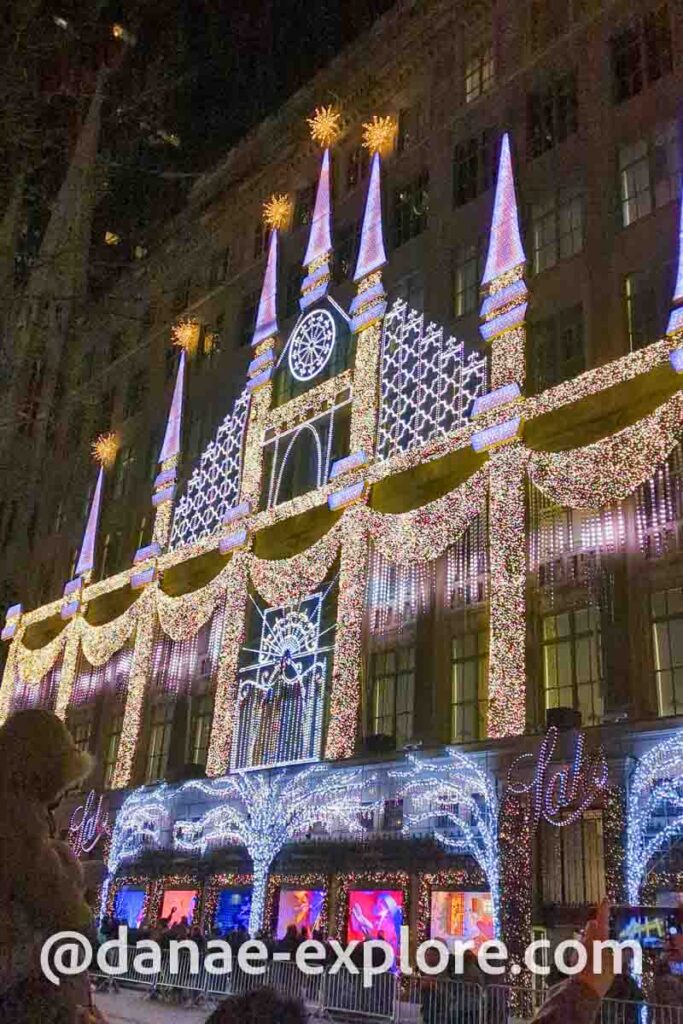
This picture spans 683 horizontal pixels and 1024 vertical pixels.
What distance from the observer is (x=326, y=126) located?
31.4 metres

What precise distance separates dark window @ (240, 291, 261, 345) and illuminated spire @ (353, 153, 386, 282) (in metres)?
7.18

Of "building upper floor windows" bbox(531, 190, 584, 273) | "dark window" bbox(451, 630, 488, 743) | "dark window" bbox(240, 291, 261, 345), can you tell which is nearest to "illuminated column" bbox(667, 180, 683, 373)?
"building upper floor windows" bbox(531, 190, 584, 273)

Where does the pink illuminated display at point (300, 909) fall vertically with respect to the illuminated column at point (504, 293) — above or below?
below

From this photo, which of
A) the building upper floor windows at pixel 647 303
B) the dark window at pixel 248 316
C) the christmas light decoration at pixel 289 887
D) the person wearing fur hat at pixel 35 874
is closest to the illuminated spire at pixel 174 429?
the dark window at pixel 248 316

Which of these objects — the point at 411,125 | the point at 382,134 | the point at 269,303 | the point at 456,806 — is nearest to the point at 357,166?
the point at 382,134

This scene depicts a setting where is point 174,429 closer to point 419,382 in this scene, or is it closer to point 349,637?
point 419,382

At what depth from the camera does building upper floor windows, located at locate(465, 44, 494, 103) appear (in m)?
26.7

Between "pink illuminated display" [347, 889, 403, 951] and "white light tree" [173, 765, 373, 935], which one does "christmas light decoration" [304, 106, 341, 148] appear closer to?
"white light tree" [173, 765, 373, 935]

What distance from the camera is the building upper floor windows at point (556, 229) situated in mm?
22641

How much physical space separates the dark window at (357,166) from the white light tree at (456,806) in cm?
1953

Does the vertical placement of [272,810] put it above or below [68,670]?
below

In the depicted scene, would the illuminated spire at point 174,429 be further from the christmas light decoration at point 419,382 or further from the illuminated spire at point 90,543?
the christmas light decoration at point 419,382

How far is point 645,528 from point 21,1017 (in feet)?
56.6

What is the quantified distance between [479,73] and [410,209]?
171 inches
